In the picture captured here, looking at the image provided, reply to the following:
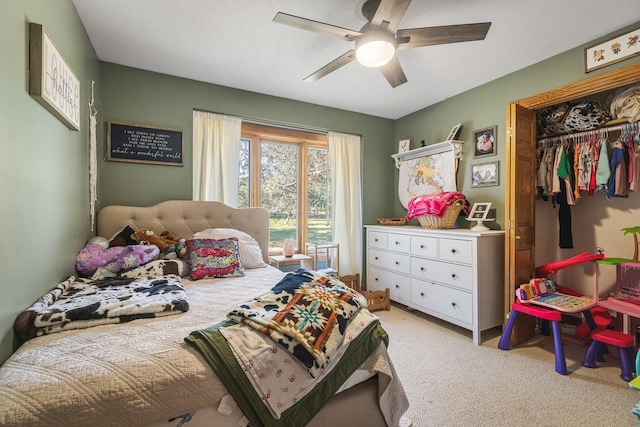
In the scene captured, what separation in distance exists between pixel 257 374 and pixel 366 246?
9.98ft

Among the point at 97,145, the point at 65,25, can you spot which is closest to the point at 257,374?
the point at 65,25

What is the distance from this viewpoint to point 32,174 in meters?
1.33

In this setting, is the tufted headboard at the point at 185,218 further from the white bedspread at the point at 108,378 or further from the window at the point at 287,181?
the white bedspread at the point at 108,378

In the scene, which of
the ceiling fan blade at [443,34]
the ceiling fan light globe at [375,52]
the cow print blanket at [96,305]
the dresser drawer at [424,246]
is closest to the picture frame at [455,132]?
the dresser drawer at [424,246]

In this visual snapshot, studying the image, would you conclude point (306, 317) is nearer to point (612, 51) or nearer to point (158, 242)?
point (158, 242)

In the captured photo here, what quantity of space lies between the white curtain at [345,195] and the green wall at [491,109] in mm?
906

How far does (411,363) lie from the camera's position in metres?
2.22

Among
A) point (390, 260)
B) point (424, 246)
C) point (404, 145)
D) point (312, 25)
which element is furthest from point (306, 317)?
point (404, 145)

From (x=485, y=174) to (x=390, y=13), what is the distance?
7.00 ft

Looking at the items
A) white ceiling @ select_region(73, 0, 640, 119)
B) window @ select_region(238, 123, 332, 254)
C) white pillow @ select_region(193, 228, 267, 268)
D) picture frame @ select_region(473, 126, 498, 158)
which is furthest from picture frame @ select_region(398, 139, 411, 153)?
white pillow @ select_region(193, 228, 267, 268)

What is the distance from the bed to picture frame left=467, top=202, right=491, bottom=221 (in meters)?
2.07

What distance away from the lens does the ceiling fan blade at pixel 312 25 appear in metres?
1.59

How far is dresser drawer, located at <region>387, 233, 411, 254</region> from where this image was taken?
3230 millimetres

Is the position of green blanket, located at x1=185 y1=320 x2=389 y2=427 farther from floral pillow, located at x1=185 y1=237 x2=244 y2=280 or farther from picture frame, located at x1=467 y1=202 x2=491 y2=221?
picture frame, located at x1=467 y1=202 x2=491 y2=221
